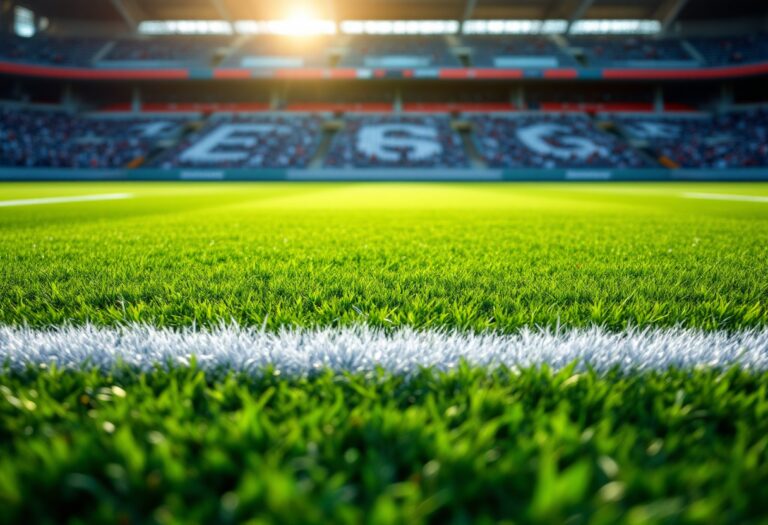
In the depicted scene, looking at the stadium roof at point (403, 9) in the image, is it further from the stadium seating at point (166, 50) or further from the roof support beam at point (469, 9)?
the stadium seating at point (166, 50)

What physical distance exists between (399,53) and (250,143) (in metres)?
14.1

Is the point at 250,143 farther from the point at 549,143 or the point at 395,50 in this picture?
the point at 549,143

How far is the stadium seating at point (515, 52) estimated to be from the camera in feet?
110

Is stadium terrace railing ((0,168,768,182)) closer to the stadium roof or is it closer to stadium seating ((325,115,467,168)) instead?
stadium seating ((325,115,467,168))

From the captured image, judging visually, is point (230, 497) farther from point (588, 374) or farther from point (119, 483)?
point (588, 374)

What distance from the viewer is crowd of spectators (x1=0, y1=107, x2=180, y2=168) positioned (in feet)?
87.5

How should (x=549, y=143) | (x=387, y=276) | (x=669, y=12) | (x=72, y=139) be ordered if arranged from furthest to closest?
(x=669, y=12)
(x=72, y=139)
(x=549, y=143)
(x=387, y=276)

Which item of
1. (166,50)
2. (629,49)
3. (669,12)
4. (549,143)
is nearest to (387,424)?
(549,143)

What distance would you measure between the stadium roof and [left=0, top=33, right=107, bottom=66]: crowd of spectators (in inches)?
94.8

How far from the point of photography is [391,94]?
117 feet

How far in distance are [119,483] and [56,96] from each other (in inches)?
1705

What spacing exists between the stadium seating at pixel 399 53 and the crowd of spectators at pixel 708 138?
13.6m

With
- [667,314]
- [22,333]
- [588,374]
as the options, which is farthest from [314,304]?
[667,314]

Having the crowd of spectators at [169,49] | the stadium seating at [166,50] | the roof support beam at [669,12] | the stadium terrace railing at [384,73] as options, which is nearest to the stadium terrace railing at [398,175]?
the stadium terrace railing at [384,73]
